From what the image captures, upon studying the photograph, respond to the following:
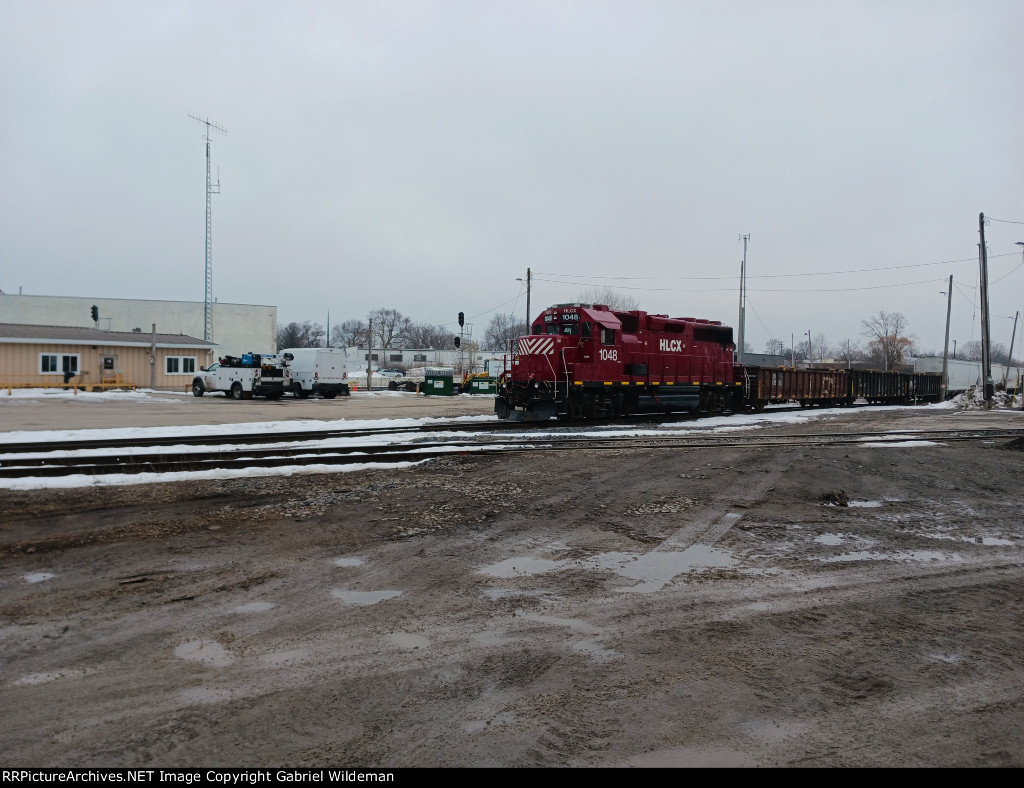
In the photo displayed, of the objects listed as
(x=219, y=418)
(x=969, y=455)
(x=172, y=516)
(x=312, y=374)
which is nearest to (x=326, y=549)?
(x=172, y=516)

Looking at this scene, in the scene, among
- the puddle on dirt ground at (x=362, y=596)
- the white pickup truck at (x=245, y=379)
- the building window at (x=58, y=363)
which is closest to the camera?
the puddle on dirt ground at (x=362, y=596)

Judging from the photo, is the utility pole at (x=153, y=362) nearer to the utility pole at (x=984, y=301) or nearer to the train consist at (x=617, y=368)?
the train consist at (x=617, y=368)

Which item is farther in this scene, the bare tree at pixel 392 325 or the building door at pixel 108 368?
the bare tree at pixel 392 325

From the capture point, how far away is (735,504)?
8984 millimetres

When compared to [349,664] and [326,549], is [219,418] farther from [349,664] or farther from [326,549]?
[349,664]

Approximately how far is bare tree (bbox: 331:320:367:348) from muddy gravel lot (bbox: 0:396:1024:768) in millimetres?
160023

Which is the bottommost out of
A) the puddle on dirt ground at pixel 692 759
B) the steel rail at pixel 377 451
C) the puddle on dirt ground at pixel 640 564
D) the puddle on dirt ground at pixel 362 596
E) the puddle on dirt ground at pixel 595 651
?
the puddle on dirt ground at pixel 692 759

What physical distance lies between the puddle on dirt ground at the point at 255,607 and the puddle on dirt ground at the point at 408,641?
1.11m

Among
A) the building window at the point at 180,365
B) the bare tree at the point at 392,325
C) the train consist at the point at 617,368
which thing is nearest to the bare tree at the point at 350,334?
the bare tree at the point at 392,325

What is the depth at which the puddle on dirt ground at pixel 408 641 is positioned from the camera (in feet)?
14.3

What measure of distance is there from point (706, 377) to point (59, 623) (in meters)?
24.1

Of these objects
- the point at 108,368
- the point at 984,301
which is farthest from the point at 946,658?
the point at 108,368

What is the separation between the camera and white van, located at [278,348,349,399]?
38438 mm

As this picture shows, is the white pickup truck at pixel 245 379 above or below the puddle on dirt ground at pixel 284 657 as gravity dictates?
above
